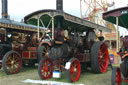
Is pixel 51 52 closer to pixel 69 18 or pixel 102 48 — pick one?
pixel 69 18

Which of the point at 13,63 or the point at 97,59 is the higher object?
the point at 97,59

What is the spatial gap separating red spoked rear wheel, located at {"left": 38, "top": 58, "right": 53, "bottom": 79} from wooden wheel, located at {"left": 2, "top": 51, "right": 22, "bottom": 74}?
1.82m

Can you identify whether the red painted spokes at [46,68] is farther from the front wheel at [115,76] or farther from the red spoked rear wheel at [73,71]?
the front wheel at [115,76]

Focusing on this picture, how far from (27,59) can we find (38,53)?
639 mm

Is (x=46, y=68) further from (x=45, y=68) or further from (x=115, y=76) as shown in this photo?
(x=115, y=76)

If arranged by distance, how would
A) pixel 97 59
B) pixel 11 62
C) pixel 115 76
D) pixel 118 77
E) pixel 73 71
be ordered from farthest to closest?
1. pixel 11 62
2. pixel 97 59
3. pixel 73 71
4. pixel 118 77
5. pixel 115 76

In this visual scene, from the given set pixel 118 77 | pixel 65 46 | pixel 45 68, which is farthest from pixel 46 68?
pixel 118 77

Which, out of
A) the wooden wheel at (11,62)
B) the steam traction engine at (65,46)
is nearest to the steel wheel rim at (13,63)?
the wooden wheel at (11,62)

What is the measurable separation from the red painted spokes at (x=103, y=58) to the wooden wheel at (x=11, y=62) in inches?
132

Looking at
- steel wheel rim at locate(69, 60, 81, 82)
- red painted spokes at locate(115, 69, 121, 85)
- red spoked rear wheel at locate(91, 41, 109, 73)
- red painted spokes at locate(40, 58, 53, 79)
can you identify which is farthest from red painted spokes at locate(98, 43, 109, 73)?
red painted spokes at locate(115, 69, 121, 85)

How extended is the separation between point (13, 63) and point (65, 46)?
2.62 metres

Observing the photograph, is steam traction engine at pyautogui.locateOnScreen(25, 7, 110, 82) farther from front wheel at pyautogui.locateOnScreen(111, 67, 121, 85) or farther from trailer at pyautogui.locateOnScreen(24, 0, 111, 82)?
front wheel at pyautogui.locateOnScreen(111, 67, 121, 85)

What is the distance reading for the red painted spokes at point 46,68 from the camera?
4914mm

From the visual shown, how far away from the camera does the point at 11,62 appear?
6281 mm
